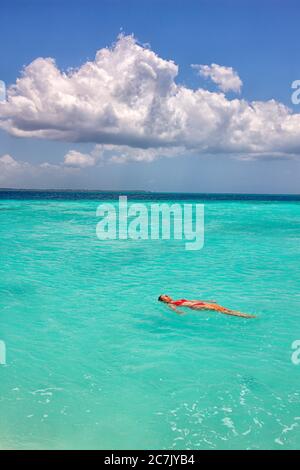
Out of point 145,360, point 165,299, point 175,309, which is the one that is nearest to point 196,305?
point 175,309

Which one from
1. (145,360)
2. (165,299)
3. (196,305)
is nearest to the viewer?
(145,360)

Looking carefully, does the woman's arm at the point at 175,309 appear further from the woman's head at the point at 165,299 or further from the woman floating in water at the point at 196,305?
the woman's head at the point at 165,299

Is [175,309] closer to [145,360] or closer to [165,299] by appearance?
[165,299]

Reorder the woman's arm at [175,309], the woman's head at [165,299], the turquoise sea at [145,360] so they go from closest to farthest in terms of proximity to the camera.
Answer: the turquoise sea at [145,360] → the woman's arm at [175,309] → the woman's head at [165,299]

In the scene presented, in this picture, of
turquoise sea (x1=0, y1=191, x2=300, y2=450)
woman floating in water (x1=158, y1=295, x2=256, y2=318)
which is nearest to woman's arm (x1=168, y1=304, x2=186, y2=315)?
→ woman floating in water (x1=158, y1=295, x2=256, y2=318)

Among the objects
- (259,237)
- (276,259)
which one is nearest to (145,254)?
(276,259)

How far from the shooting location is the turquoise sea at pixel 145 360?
17.6ft

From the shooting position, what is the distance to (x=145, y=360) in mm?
7352

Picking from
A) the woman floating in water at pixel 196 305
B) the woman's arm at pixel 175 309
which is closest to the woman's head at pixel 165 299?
the woman floating in water at pixel 196 305

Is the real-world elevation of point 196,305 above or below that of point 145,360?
above

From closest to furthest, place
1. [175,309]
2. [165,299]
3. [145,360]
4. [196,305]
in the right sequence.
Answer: [145,360]
[175,309]
[196,305]
[165,299]

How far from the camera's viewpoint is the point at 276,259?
56.3ft
